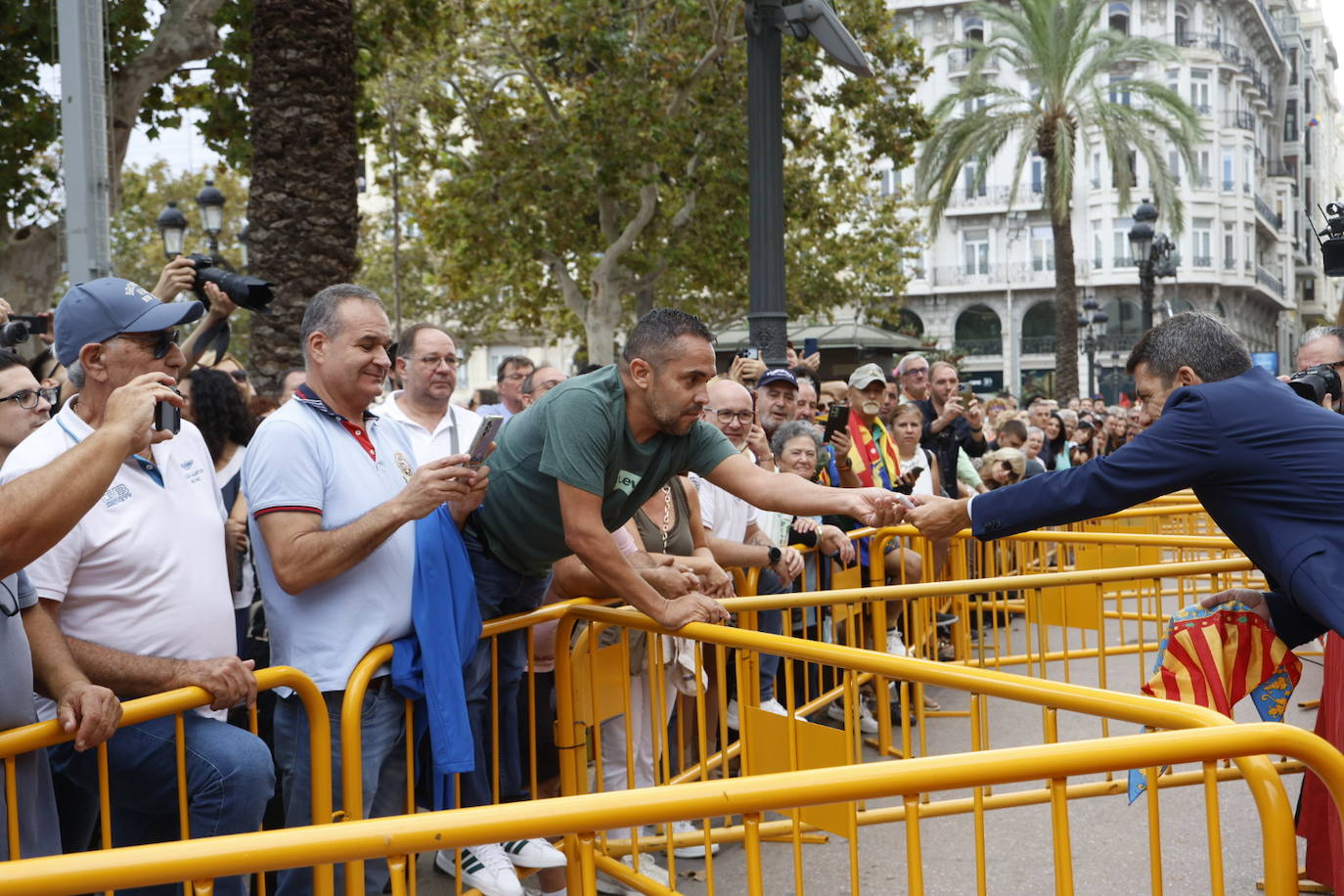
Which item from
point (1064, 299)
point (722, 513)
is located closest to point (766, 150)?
point (722, 513)

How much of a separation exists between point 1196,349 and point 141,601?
3.24m

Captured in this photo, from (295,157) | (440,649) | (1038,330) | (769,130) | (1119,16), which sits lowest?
(440,649)

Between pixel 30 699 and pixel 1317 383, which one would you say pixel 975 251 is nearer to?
pixel 1317 383

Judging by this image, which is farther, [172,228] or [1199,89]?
[1199,89]

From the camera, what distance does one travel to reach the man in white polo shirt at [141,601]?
325 cm

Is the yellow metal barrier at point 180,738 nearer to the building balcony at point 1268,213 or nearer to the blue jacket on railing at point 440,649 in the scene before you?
the blue jacket on railing at point 440,649

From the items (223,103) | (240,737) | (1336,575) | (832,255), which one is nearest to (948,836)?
(1336,575)

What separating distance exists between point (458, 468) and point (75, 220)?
431cm

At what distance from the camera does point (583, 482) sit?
12.7 ft

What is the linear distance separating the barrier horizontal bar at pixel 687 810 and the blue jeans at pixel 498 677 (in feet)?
6.52

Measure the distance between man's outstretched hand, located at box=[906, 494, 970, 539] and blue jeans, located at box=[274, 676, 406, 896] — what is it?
216 centimetres

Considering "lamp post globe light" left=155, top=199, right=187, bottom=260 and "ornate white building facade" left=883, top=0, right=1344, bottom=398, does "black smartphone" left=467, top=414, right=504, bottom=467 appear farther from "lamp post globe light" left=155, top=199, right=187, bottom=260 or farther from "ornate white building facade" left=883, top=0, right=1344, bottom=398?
"ornate white building facade" left=883, top=0, right=1344, bottom=398

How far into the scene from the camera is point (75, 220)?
6840mm

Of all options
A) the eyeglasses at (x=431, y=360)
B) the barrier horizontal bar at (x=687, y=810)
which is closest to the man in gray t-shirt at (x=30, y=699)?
the barrier horizontal bar at (x=687, y=810)
